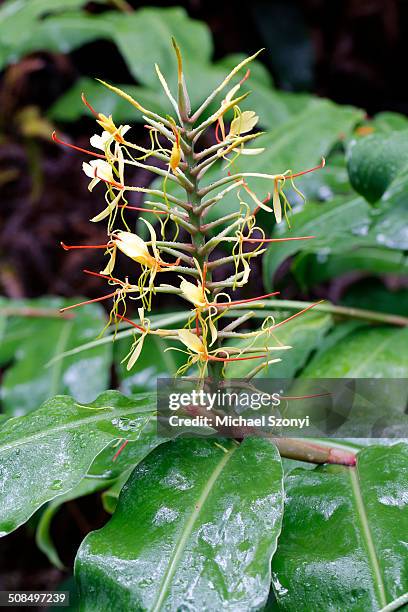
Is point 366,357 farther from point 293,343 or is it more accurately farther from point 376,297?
point 376,297

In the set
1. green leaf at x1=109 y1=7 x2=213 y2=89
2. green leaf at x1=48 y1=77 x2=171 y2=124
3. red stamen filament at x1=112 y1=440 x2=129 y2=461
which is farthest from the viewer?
green leaf at x1=48 y1=77 x2=171 y2=124

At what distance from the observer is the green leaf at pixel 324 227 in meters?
0.82

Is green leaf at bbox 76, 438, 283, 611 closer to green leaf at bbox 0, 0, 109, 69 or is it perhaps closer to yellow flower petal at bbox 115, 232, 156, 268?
yellow flower petal at bbox 115, 232, 156, 268

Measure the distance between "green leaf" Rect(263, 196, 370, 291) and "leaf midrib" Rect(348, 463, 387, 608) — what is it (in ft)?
1.10

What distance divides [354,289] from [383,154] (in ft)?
1.48

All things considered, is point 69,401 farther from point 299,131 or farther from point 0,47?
point 0,47

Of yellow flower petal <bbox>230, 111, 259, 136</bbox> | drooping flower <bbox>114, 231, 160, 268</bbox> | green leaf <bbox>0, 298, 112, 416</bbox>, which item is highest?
yellow flower petal <bbox>230, 111, 259, 136</bbox>

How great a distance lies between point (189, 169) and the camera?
503 mm

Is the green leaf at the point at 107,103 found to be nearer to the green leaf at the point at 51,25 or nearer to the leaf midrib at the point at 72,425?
the green leaf at the point at 51,25

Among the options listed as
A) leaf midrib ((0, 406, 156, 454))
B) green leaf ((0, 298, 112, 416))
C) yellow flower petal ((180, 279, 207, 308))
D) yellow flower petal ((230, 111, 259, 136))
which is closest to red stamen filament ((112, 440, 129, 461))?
leaf midrib ((0, 406, 156, 454))

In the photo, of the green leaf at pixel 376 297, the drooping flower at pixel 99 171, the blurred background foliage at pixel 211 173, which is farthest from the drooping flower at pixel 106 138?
the green leaf at pixel 376 297

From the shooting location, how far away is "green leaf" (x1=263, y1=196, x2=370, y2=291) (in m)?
0.82

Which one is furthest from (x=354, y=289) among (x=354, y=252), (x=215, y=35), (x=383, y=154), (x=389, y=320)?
(x=215, y=35)

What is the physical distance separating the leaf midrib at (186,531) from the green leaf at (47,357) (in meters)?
0.48
